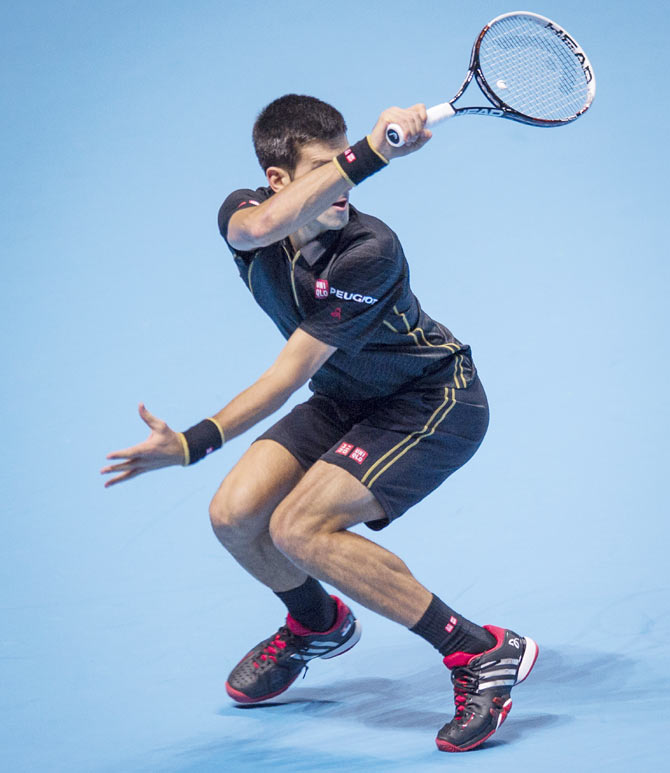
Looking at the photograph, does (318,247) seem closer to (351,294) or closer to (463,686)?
(351,294)

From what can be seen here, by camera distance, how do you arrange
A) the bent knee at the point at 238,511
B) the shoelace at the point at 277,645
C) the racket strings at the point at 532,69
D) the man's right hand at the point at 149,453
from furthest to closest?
the shoelace at the point at 277,645, the racket strings at the point at 532,69, the bent knee at the point at 238,511, the man's right hand at the point at 149,453

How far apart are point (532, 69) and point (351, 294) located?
3.31ft

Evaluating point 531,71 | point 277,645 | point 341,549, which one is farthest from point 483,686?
point 531,71

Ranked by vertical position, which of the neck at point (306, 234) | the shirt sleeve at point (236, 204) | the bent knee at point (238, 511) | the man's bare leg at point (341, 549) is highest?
the shirt sleeve at point (236, 204)

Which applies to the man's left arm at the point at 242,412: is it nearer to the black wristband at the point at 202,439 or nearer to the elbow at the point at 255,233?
the black wristband at the point at 202,439

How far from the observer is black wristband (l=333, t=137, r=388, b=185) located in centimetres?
220

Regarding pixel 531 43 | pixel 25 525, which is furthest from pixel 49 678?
pixel 531 43

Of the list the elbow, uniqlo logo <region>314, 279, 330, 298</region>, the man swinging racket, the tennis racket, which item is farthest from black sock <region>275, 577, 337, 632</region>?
the tennis racket

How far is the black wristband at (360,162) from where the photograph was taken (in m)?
2.20

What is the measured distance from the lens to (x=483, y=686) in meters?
2.50

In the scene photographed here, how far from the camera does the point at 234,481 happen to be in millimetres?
2748

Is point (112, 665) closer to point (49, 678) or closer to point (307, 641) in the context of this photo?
point (49, 678)

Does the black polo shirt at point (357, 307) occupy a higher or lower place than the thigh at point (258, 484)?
higher

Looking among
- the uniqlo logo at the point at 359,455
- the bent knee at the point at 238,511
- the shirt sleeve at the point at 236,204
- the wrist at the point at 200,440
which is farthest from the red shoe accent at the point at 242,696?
the shirt sleeve at the point at 236,204
